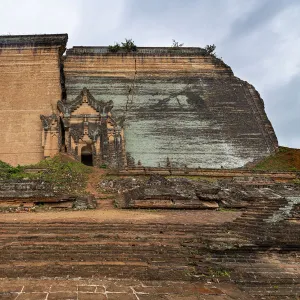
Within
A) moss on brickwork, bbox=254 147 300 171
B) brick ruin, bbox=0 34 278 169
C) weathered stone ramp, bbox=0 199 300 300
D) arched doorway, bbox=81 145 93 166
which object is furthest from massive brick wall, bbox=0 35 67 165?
moss on brickwork, bbox=254 147 300 171

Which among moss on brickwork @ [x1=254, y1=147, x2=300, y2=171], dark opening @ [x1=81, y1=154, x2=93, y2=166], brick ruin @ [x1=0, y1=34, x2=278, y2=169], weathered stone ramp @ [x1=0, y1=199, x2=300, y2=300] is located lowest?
Answer: weathered stone ramp @ [x1=0, y1=199, x2=300, y2=300]

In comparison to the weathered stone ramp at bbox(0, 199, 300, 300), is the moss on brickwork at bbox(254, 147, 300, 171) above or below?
above

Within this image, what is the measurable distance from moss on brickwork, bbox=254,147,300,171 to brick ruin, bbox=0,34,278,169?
0.48 m

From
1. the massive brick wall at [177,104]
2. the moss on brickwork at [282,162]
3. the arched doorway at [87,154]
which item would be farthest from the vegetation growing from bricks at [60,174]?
the moss on brickwork at [282,162]

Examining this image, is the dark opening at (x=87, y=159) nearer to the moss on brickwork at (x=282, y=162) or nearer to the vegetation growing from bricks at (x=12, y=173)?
the vegetation growing from bricks at (x=12, y=173)

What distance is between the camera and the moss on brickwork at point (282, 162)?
19.5m

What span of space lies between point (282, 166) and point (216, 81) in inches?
286

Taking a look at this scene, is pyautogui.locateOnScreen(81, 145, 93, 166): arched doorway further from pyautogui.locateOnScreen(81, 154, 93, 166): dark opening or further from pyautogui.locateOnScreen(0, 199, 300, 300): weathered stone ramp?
pyautogui.locateOnScreen(0, 199, 300, 300): weathered stone ramp

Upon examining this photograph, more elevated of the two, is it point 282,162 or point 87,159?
point 87,159

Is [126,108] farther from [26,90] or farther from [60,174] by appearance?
[60,174]

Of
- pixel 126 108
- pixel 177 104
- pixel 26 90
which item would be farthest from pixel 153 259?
pixel 177 104

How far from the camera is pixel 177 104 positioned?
2250cm

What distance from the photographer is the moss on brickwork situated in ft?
64.1

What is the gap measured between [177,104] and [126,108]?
118 inches
